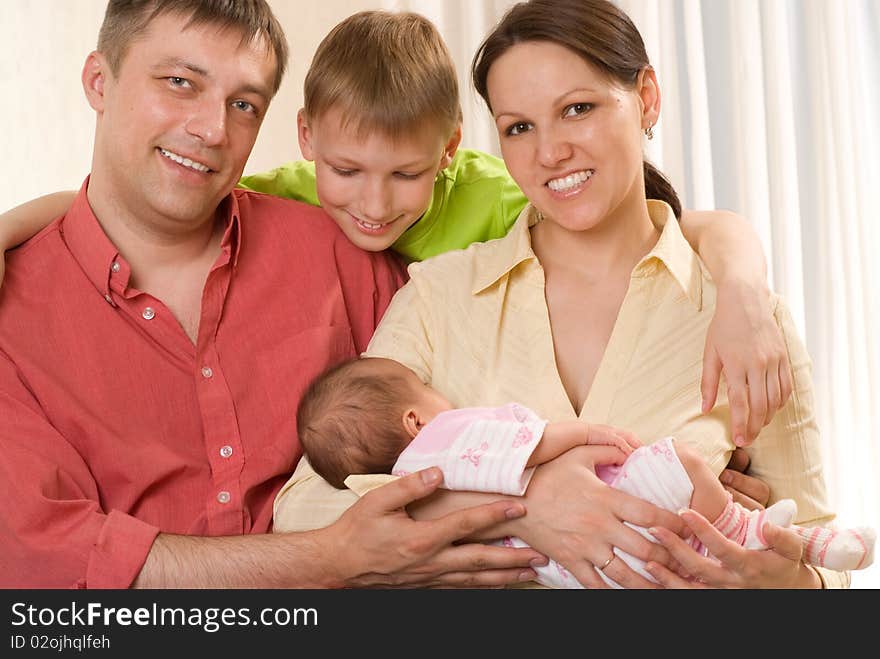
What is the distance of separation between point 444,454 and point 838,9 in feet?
7.63

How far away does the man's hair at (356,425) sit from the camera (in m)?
→ 1.79

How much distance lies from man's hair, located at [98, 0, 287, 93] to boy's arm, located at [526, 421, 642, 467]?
1004 millimetres

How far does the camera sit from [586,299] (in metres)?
1.92

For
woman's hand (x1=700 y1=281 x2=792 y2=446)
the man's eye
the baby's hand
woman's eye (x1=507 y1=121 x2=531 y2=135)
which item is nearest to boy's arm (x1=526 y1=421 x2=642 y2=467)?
the baby's hand

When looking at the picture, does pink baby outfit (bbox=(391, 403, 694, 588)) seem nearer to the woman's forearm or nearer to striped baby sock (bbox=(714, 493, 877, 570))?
striped baby sock (bbox=(714, 493, 877, 570))

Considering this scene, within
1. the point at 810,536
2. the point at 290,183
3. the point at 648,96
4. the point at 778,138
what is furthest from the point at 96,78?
the point at 778,138

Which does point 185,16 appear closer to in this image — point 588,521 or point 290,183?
point 290,183

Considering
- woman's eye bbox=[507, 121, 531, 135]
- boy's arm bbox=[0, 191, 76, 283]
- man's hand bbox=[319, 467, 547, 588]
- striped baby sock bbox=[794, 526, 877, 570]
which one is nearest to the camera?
striped baby sock bbox=[794, 526, 877, 570]

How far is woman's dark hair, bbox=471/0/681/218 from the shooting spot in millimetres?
1805

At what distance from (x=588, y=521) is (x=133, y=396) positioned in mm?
887

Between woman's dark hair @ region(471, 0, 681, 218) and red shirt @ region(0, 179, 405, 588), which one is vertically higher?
woman's dark hair @ region(471, 0, 681, 218)

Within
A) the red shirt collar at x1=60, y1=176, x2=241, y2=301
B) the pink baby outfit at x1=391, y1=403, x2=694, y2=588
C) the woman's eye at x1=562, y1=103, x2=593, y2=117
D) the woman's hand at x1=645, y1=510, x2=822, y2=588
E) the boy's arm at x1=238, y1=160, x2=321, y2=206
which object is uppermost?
the woman's eye at x1=562, y1=103, x2=593, y2=117

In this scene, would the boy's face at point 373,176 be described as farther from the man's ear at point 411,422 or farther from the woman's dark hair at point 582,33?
the man's ear at point 411,422
